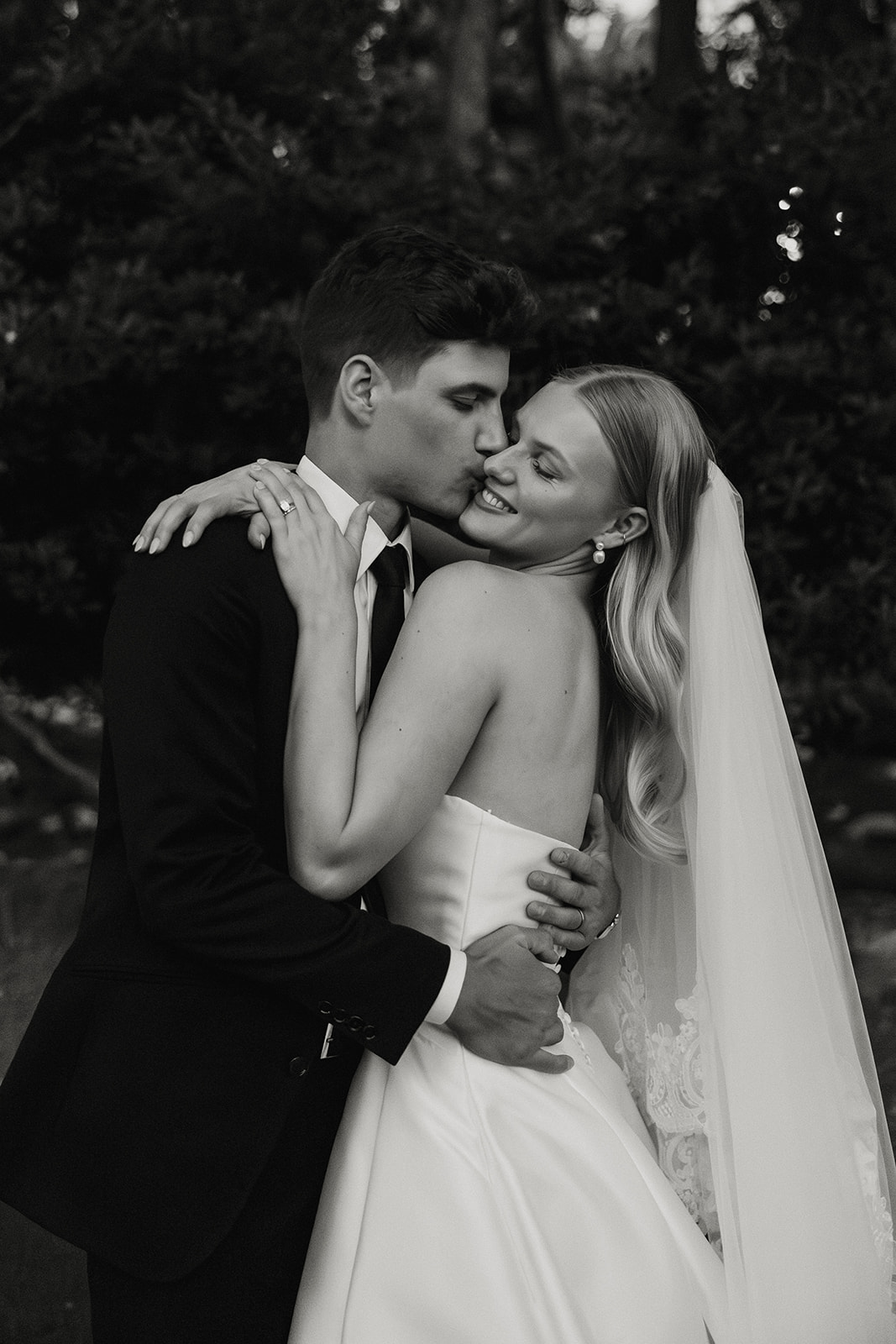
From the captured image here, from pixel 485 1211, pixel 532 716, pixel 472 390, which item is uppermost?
pixel 472 390

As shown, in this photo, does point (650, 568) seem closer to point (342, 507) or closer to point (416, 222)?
point (342, 507)

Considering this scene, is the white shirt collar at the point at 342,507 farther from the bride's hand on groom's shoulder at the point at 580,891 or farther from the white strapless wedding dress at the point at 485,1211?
the bride's hand on groom's shoulder at the point at 580,891

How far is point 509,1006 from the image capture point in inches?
88.1

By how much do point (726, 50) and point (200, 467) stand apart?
2600 millimetres

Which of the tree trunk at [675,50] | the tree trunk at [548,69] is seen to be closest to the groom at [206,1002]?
the tree trunk at [675,50]

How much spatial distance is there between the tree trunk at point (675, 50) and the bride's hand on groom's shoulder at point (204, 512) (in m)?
2.86

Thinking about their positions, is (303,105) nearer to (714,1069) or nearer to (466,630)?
(466,630)

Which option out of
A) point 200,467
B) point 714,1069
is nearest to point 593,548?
point 714,1069

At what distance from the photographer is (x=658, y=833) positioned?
258cm

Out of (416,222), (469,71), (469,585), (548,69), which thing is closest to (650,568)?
(469,585)

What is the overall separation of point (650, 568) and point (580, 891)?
643mm

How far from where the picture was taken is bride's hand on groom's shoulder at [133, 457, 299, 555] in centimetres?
224

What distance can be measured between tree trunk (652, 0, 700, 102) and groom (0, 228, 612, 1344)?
3200 millimetres

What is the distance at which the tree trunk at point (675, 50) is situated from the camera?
462 centimetres
